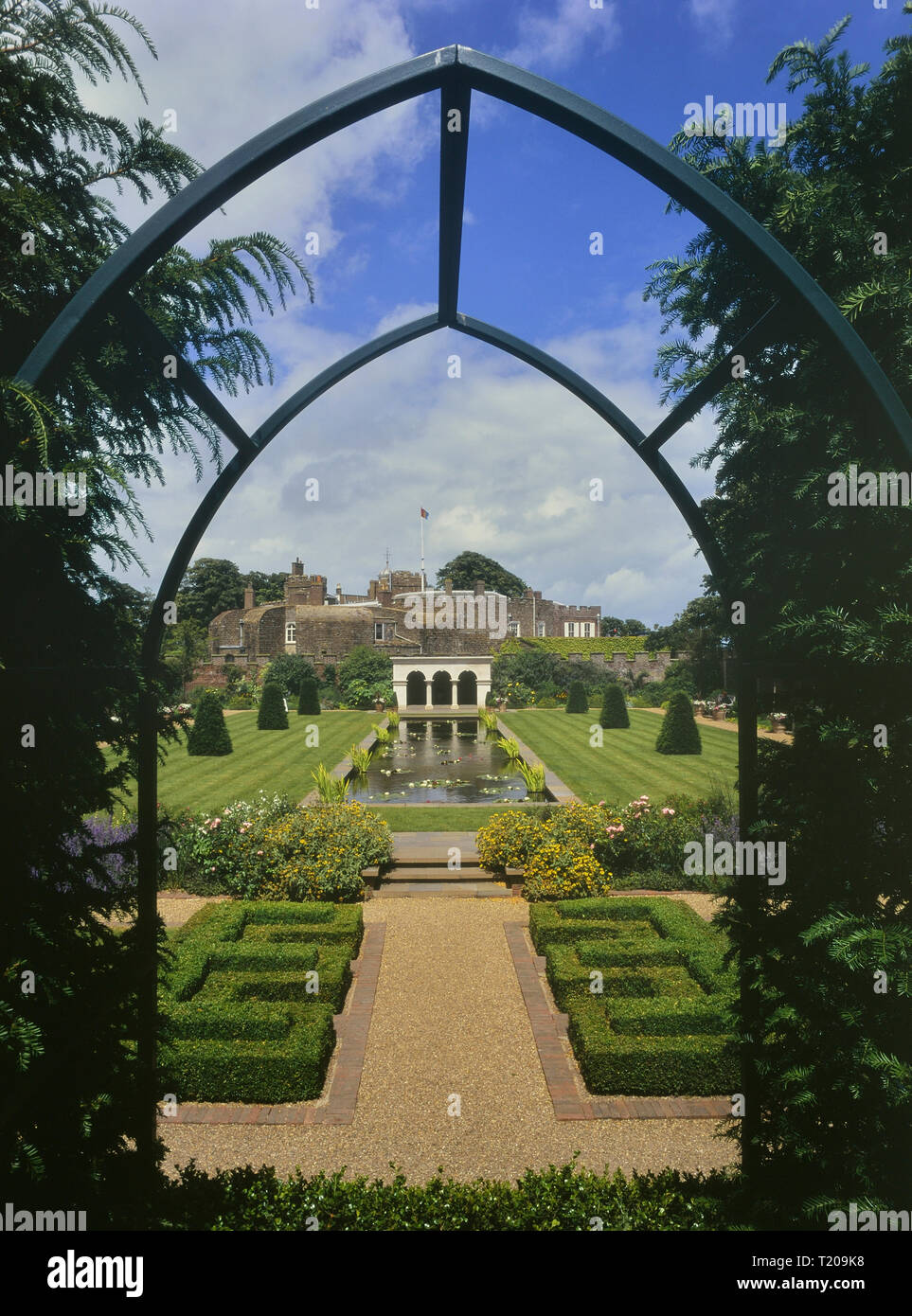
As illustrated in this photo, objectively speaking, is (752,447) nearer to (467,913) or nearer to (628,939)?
(628,939)

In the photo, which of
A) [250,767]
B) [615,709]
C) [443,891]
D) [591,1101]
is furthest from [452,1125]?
[615,709]

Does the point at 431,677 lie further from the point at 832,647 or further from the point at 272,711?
the point at 832,647

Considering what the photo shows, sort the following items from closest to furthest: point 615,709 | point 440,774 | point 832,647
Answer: point 832,647, point 440,774, point 615,709

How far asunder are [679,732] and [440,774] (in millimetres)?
7041

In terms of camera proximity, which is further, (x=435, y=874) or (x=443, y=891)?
(x=435, y=874)

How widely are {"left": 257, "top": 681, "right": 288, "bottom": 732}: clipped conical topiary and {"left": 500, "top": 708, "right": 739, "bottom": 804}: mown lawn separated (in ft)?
29.1

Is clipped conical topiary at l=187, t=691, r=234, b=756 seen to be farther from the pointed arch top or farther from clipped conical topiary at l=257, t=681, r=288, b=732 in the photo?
the pointed arch top

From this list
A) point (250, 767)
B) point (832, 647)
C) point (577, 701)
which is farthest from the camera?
point (577, 701)

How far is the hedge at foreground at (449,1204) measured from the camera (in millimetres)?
3592

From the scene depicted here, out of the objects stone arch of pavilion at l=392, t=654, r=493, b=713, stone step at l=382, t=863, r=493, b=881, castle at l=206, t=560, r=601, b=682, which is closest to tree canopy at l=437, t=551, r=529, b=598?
castle at l=206, t=560, r=601, b=682

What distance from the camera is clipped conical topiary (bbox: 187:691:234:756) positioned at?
70.6 feet

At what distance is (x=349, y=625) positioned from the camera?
4741 centimetres
